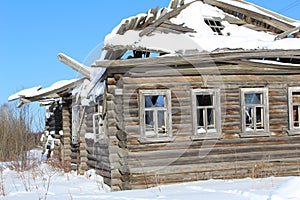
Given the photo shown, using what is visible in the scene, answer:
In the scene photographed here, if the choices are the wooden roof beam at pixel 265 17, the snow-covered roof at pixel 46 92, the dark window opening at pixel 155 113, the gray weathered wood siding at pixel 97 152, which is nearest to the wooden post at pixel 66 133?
the snow-covered roof at pixel 46 92

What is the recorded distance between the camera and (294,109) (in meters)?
11.4

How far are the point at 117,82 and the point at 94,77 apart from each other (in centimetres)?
209

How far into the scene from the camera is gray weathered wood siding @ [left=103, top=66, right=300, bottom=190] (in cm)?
1019

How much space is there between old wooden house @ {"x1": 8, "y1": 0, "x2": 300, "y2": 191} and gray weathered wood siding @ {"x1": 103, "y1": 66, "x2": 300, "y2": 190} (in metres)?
0.03

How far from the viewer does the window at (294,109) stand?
439 inches

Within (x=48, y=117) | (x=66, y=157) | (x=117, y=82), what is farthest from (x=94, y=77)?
(x=48, y=117)

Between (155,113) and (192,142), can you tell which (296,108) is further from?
(155,113)

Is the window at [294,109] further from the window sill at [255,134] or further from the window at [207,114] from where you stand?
the window at [207,114]

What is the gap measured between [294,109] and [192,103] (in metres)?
3.08

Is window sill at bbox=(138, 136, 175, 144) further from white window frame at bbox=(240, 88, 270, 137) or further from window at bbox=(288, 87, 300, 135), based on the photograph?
window at bbox=(288, 87, 300, 135)

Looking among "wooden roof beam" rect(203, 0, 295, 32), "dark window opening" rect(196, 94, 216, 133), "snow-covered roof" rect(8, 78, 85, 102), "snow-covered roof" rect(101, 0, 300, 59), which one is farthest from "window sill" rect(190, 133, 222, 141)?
"snow-covered roof" rect(8, 78, 85, 102)

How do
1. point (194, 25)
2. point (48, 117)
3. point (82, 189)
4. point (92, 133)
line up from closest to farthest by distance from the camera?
point (82, 189), point (194, 25), point (92, 133), point (48, 117)

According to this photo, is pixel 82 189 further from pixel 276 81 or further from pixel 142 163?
pixel 276 81

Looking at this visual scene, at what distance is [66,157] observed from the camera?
17.1 metres
